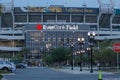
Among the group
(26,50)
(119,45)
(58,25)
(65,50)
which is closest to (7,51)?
(26,50)

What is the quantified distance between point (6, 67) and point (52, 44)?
13283 cm

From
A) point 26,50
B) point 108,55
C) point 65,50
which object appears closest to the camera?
point 108,55

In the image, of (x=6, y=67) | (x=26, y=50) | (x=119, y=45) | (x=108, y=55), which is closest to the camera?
(x=119, y=45)

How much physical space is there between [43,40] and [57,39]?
20.4 ft

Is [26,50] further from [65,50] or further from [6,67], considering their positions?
[6,67]

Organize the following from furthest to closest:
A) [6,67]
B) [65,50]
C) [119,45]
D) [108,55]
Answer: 1. [65,50]
2. [108,55]
3. [6,67]
4. [119,45]

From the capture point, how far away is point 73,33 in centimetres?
19962

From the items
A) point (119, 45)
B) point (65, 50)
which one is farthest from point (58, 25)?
point (119, 45)

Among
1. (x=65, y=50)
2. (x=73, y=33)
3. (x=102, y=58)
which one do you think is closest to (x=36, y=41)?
(x=73, y=33)

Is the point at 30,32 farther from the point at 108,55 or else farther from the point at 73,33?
the point at 108,55

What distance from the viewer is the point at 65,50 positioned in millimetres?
130375

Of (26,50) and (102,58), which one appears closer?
(102,58)

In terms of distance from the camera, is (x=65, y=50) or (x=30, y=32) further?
(x=30, y=32)

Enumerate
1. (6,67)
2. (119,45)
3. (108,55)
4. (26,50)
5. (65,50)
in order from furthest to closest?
(26,50), (65,50), (108,55), (6,67), (119,45)
